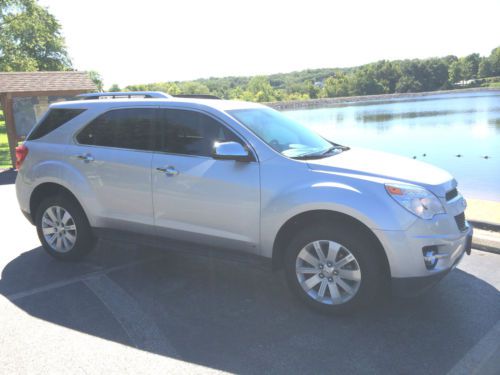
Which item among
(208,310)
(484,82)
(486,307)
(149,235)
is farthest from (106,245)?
(484,82)

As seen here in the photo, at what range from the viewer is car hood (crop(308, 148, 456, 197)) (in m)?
3.61

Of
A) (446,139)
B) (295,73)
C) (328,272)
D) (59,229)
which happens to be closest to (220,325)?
(328,272)

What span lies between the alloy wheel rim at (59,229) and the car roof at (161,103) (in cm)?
120

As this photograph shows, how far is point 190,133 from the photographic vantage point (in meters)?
4.34

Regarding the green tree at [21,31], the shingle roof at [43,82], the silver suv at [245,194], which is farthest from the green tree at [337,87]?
the silver suv at [245,194]

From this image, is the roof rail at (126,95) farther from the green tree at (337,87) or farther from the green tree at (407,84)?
the green tree at (337,87)

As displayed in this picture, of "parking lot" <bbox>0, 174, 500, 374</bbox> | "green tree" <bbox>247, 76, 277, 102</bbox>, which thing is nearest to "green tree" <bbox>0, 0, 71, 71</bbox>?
"parking lot" <bbox>0, 174, 500, 374</bbox>

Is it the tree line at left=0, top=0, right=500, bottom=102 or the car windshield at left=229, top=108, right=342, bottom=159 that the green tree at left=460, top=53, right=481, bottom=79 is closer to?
the tree line at left=0, top=0, right=500, bottom=102

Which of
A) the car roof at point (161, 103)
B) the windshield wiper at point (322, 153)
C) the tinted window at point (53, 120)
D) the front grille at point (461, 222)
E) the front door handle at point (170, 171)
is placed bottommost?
the front grille at point (461, 222)

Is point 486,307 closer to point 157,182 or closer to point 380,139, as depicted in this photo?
point 157,182

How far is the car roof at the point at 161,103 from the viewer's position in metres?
4.36

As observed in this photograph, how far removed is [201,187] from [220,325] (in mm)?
1236

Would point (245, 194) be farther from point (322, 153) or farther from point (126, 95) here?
point (126, 95)

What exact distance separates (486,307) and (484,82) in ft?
377
